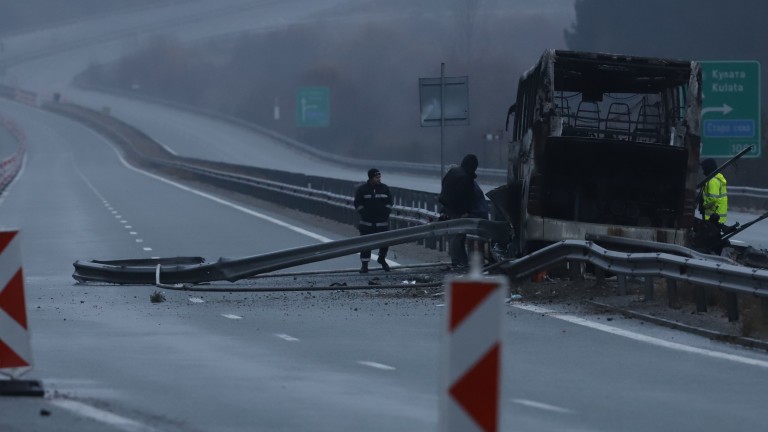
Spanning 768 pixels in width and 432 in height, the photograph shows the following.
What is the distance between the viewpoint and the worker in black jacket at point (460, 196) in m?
22.8

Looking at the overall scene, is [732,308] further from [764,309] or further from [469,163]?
[469,163]

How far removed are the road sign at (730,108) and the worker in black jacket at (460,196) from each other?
25.9ft

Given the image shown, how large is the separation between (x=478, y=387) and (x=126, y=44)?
623 ft

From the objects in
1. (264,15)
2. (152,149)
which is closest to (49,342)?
(152,149)

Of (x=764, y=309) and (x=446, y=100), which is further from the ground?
(x=446, y=100)

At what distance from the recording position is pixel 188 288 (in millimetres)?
20969

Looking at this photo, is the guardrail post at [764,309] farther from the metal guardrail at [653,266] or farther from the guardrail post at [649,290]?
the guardrail post at [649,290]

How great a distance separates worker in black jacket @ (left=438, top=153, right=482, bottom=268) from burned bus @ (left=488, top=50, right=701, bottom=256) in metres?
1.21

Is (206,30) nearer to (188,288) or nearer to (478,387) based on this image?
(188,288)

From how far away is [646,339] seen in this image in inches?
575

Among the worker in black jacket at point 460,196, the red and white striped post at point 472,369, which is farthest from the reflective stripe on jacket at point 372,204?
the red and white striped post at point 472,369

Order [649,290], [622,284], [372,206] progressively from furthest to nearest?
[372,206] → [622,284] → [649,290]

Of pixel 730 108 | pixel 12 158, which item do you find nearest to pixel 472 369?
pixel 730 108

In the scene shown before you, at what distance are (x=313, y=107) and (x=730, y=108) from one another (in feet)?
248
